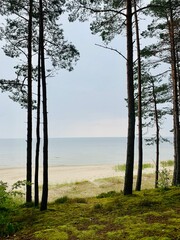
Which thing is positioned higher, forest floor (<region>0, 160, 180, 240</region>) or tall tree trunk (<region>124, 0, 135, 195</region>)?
tall tree trunk (<region>124, 0, 135, 195</region>)

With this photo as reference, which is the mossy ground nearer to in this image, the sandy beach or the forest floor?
the forest floor

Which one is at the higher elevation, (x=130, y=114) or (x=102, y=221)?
(x=130, y=114)

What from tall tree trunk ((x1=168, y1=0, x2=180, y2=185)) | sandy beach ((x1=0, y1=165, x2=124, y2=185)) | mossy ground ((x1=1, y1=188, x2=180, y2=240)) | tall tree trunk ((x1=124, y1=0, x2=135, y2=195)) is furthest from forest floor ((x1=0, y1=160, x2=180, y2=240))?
sandy beach ((x1=0, y1=165, x2=124, y2=185))

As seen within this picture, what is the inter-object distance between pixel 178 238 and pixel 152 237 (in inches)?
15.0

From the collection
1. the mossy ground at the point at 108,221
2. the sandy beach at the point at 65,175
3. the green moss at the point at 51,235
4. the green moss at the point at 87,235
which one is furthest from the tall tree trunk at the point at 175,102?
the sandy beach at the point at 65,175

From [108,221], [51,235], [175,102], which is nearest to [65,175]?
[175,102]

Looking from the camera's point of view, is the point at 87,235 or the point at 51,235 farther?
the point at 51,235

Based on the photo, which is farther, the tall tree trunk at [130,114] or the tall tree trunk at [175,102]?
the tall tree trunk at [175,102]

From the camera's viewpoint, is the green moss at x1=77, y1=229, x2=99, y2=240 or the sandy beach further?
the sandy beach

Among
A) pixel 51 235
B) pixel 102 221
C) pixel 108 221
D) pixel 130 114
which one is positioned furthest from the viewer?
pixel 130 114

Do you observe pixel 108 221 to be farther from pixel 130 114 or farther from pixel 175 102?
pixel 175 102

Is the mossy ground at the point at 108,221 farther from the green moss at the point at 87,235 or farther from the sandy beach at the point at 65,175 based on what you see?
the sandy beach at the point at 65,175

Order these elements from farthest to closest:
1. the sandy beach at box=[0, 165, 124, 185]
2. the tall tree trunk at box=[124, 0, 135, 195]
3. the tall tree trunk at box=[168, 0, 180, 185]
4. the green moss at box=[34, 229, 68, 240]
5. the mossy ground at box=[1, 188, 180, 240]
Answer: the sandy beach at box=[0, 165, 124, 185] < the tall tree trunk at box=[168, 0, 180, 185] < the tall tree trunk at box=[124, 0, 135, 195] < the green moss at box=[34, 229, 68, 240] < the mossy ground at box=[1, 188, 180, 240]

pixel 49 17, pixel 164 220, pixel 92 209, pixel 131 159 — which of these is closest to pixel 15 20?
pixel 49 17
